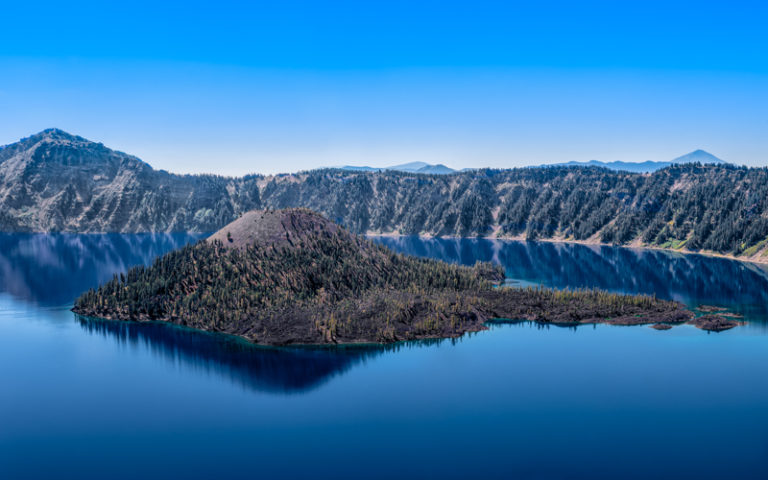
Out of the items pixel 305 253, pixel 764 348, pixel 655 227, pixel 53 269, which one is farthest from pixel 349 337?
pixel 655 227

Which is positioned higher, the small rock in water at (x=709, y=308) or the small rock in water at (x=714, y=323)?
the small rock in water at (x=709, y=308)

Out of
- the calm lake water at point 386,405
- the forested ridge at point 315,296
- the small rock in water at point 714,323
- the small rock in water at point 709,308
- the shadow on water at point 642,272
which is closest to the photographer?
the calm lake water at point 386,405

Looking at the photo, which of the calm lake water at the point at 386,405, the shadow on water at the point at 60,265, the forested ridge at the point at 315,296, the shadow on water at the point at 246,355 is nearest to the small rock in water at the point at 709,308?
the forested ridge at the point at 315,296

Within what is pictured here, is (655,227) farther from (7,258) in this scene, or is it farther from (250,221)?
(7,258)

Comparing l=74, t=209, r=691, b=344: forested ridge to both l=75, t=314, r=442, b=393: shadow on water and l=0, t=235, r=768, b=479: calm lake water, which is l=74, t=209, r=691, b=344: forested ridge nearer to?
l=75, t=314, r=442, b=393: shadow on water

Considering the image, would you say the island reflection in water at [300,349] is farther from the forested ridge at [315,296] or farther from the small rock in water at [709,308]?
the forested ridge at [315,296]

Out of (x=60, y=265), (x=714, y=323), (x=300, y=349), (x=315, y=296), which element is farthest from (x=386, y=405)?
(x=60, y=265)

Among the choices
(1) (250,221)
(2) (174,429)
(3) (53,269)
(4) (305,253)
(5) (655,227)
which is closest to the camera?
(2) (174,429)
